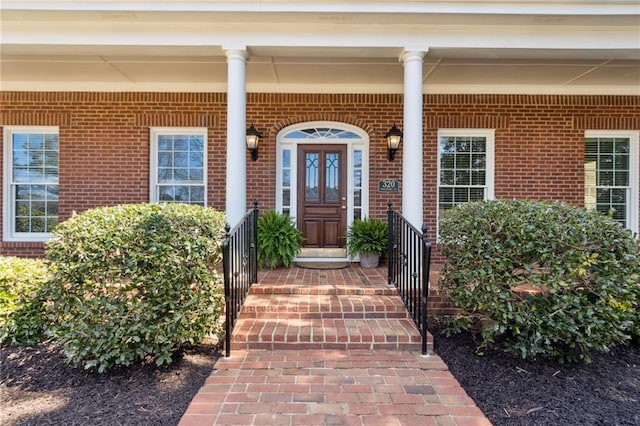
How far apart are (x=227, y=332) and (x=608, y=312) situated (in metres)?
2.99

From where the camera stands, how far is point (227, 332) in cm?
296

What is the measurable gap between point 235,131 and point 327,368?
2.76 metres

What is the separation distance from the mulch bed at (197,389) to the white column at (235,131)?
1.59 m

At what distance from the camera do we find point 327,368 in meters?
2.78

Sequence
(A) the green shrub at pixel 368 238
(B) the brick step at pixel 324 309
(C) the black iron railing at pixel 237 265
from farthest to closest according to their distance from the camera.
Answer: (A) the green shrub at pixel 368 238 < (B) the brick step at pixel 324 309 < (C) the black iron railing at pixel 237 265

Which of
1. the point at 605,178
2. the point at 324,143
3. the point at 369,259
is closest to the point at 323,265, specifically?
the point at 369,259

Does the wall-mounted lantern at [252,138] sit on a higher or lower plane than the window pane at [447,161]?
higher

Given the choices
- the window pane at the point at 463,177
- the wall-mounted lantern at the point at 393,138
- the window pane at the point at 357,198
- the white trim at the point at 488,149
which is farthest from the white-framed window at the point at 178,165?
the window pane at the point at 463,177

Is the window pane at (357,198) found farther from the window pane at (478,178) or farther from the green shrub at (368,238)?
the window pane at (478,178)

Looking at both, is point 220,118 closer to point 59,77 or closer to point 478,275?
point 59,77

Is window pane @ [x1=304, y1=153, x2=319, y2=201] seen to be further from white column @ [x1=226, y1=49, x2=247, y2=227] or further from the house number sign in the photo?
white column @ [x1=226, y1=49, x2=247, y2=227]

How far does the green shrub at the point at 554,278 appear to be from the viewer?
2818mm

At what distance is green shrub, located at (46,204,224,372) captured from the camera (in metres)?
2.71

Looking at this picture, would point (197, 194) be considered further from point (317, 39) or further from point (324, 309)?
point (324, 309)
